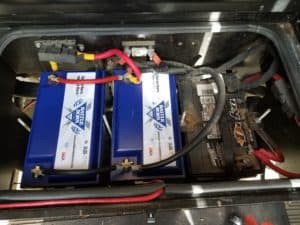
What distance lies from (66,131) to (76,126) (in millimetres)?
36

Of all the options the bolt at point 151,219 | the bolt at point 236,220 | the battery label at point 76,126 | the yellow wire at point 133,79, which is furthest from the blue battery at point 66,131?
the bolt at point 236,220

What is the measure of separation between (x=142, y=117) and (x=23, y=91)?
526 mm

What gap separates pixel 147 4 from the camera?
3.40 feet

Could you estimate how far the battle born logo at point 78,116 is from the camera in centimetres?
103

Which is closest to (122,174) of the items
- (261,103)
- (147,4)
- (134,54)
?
(134,54)

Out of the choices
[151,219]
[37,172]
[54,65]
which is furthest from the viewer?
[54,65]

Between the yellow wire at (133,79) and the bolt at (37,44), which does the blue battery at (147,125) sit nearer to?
the yellow wire at (133,79)

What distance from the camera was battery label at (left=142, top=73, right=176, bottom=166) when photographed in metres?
0.98

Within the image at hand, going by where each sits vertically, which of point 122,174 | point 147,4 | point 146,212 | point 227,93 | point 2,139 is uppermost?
point 147,4

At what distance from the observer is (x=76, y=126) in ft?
3.37

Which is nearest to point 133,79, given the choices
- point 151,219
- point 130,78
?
point 130,78

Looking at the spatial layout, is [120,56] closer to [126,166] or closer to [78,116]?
[78,116]

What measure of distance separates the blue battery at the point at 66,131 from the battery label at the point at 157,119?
155 millimetres

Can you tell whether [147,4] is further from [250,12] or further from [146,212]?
[146,212]
